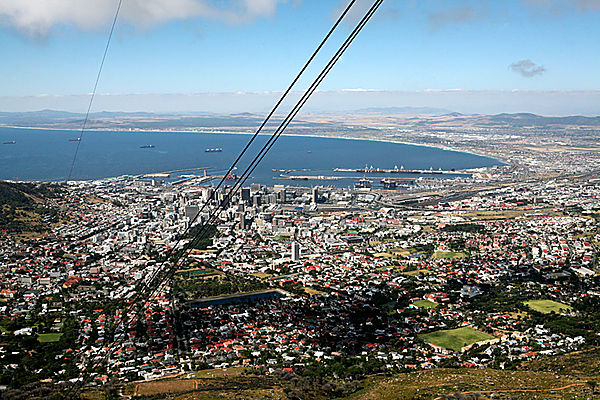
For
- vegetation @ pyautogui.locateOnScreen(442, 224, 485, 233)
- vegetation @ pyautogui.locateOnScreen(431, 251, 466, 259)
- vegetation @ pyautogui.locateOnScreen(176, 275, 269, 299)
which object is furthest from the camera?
vegetation @ pyautogui.locateOnScreen(442, 224, 485, 233)

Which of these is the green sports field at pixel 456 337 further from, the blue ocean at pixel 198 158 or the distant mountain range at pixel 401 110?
the distant mountain range at pixel 401 110

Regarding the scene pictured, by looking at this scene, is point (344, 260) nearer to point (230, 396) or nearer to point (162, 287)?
point (162, 287)

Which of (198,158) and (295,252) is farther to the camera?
(198,158)

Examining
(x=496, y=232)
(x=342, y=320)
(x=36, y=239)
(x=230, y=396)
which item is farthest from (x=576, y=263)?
(x=36, y=239)

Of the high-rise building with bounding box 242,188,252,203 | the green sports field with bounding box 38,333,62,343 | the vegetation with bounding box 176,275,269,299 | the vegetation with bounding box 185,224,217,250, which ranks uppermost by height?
the high-rise building with bounding box 242,188,252,203

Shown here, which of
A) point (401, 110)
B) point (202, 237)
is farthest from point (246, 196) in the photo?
point (401, 110)

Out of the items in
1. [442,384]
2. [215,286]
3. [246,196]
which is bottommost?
[215,286]

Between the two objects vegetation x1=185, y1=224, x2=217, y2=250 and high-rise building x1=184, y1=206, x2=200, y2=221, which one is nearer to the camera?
vegetation x1=185, y1=224, x2=217, y2=250

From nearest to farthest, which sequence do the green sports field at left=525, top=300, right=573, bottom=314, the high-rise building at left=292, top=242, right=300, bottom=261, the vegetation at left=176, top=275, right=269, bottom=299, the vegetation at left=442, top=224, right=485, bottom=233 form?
the green sports field at left=525, top=300, right=573, bottom=314, the vegetation at left=176, top=275, right=269, bottom=299, the high-rise building at left=292, top=242, right=300, bottom=261, the vegetation at left=442, top=224, right=485, bottom=233

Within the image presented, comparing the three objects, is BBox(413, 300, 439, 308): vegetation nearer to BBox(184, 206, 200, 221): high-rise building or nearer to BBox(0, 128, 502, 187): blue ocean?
BBox(184, 206, 200, 221): high-rise building

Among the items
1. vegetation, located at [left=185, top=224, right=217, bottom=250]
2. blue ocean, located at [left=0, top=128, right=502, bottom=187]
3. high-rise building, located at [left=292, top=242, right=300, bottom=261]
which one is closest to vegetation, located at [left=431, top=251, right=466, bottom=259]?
high-rise building, located at [left=292, top=242, right=300, bottom=261]

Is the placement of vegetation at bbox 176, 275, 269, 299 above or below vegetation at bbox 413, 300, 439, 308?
above

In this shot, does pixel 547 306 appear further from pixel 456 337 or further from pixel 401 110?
pixel 401 110
